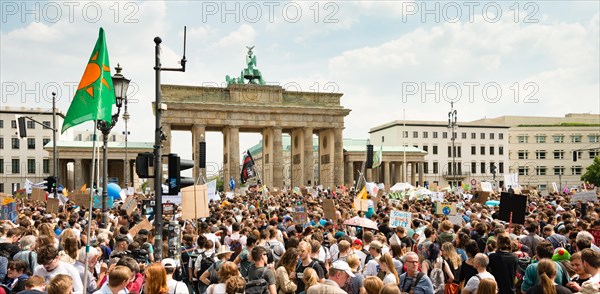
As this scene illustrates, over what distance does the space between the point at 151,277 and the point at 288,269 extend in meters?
2.34

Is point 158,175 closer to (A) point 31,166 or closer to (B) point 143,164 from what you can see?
(B) point 143,164

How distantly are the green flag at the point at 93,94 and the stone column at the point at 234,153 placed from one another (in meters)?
64.5

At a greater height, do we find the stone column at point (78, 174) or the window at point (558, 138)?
the window at point (558, 138)

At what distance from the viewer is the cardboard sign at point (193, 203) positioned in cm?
1541

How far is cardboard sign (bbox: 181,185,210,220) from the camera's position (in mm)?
15406

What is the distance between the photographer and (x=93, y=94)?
33.1 feet

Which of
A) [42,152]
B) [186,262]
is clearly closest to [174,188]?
[186,262]

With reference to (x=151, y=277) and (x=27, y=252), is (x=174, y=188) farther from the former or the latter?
(x=151, y=277)

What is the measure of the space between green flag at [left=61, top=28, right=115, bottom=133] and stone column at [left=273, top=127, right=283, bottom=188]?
6613 cm

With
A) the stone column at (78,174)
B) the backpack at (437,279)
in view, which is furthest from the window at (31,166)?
the backpack at (437,279)

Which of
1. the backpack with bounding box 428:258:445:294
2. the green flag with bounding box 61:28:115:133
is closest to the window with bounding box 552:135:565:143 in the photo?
the backpack with bounding box 428:258:445:294

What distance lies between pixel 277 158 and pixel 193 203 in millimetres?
62524

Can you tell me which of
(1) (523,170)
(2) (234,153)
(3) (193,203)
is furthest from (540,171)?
(3) (193,203)

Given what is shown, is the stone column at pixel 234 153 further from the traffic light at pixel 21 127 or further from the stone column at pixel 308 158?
the traffic light at pixel 21 127
